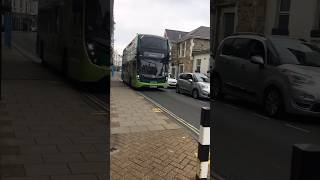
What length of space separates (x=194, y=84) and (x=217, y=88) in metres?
0.09

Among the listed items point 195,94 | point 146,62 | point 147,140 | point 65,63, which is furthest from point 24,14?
point 195,94

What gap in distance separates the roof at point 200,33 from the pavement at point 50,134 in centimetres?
317

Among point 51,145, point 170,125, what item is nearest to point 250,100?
point 170,125

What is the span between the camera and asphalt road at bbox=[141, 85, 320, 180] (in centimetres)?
77

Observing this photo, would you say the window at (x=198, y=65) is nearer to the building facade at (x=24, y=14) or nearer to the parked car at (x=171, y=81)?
the parked car at (x=171, y=81)

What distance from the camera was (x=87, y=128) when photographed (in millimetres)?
6312

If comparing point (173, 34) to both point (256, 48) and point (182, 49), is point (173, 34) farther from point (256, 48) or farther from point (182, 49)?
point (256, 48)

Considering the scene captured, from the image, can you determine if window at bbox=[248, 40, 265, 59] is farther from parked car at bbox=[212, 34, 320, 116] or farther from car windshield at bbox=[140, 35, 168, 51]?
car windshield at bbox=[140, 35, 168, 51]

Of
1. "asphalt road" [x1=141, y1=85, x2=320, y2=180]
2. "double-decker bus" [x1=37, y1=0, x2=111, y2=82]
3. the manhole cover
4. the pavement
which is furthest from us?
"double-decker bus" [x1=37, y1=0, x2=111, y2=82]

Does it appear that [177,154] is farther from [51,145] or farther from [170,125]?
[51,145]

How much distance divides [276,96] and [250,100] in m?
0.10

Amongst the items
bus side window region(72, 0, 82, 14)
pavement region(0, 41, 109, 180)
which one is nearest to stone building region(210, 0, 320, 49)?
pavement region(0, 41, 109, 180)

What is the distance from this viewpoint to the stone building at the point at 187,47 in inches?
40.2

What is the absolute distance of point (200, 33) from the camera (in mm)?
1065
